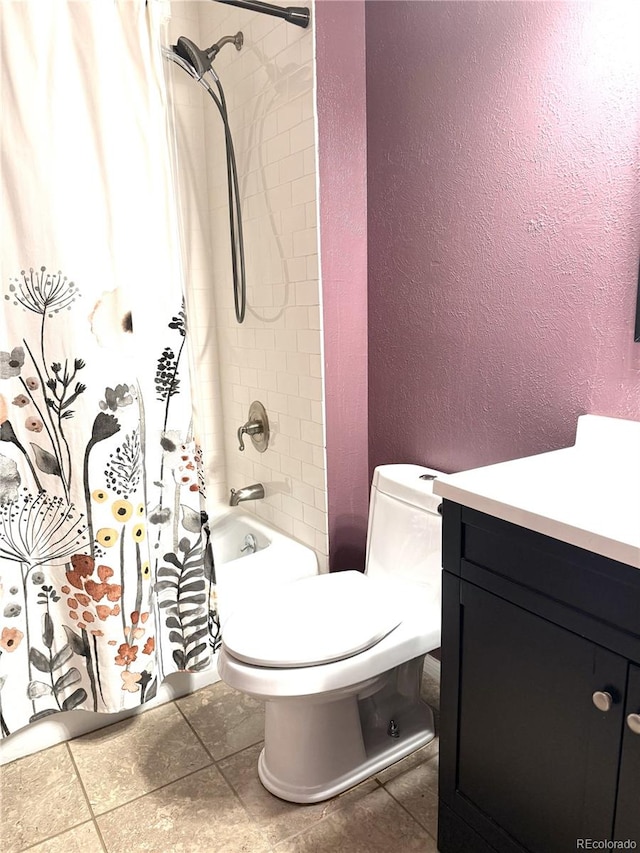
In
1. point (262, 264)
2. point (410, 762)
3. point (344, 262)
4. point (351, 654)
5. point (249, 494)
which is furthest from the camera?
point (249, 494)

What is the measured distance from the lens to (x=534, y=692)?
107 centimetres

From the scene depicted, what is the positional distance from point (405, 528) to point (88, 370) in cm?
95

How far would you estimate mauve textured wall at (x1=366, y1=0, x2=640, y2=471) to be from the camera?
130 centimetres

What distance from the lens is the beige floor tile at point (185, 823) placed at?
1432 millimetres

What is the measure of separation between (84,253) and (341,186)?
82 cm

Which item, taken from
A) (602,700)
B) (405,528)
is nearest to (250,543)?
(405,528)

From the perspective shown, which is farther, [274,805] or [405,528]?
[405,528]

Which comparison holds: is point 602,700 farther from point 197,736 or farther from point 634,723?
point 197,736

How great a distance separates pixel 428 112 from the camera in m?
1.71

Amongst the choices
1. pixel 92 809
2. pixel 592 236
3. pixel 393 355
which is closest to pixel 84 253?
pixel 393 355

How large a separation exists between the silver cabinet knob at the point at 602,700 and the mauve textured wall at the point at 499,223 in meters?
0.61

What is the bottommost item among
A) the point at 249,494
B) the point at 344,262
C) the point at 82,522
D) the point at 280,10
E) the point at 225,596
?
the point at 225,596

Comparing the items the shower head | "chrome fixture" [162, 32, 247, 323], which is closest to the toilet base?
"chrome fixture" [162, 32, 247, 323]

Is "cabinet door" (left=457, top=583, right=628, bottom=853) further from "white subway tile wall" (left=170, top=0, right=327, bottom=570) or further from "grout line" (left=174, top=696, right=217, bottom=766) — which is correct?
"white subway tile wall" (left=170, top=0, right=327, bottom=570)
